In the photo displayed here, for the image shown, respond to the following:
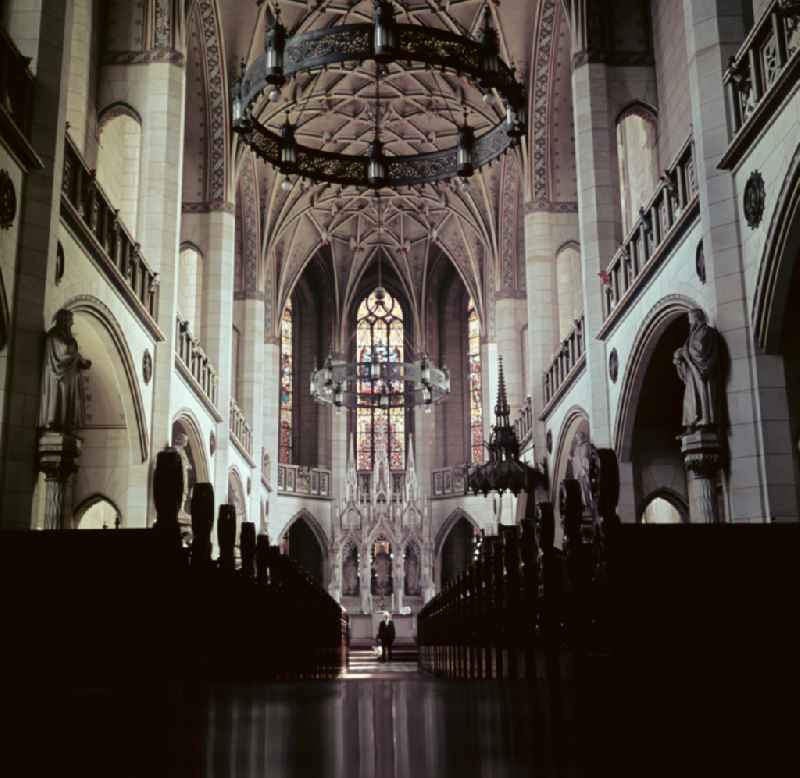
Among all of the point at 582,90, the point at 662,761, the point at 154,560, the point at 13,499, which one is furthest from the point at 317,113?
the point at 662,761

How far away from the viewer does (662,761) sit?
1.96 m

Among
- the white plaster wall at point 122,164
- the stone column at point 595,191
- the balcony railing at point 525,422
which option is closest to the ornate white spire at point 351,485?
the balcony railing at point 525,422

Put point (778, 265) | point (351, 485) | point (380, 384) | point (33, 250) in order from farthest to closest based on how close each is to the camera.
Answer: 1. point (380, 384)
2. point (351, 485)
3. point (33, 250)
4. point (778, 265)

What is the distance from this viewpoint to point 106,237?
42.2 ft

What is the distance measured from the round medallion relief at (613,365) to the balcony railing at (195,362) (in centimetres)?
690

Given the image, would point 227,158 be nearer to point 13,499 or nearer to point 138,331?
point 138,331

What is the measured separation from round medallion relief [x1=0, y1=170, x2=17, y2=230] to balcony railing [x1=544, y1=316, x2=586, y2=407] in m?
9.73

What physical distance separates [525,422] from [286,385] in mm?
10796

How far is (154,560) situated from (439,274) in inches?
1153

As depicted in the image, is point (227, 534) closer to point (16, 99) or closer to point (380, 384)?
point (16, 99)

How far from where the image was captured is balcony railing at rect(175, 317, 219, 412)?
16969 millimetres

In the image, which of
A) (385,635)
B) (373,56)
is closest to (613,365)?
(373,56)

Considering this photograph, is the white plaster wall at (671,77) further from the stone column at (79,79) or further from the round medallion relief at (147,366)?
the stone column at (79,79)

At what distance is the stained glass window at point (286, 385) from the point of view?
31.8 meters
